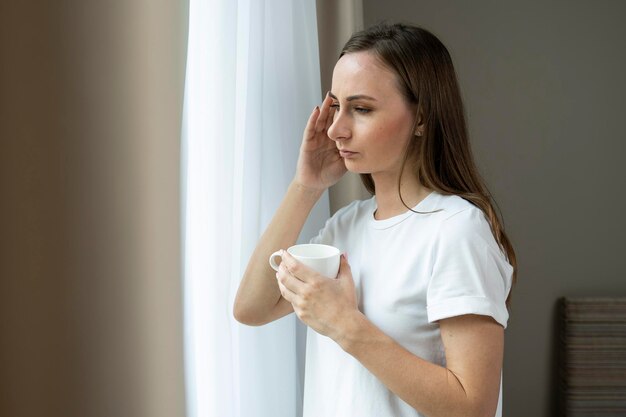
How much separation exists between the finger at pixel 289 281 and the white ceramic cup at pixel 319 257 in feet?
0.09

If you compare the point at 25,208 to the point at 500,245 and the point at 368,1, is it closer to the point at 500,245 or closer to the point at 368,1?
the point at 500,245

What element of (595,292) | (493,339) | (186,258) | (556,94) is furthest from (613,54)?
(186,258)

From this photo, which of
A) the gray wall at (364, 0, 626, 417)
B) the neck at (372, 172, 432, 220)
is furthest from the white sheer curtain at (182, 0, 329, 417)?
the gray wall at (364, 0, 626, 417)

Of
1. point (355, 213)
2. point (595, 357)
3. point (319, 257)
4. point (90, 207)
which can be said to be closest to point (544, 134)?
point (595, 357)

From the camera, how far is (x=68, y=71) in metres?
0.76

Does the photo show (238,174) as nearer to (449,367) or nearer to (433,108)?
(433,108)

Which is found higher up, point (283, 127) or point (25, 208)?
point (283, 127)

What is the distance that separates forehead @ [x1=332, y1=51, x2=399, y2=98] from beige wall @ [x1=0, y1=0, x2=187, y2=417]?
0.94ft

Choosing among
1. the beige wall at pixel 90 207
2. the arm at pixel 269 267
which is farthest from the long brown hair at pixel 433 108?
the beige wall at pixel 90 207

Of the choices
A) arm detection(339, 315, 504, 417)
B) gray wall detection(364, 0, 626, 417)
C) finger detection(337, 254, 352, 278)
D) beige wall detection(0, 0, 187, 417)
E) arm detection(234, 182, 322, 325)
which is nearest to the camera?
beige wall detection(0, 0, 187, 417)

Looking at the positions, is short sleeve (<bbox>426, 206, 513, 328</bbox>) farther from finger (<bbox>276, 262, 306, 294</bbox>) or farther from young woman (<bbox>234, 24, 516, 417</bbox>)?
finger (<bbox>276, 262, 306, 294</bbox>)

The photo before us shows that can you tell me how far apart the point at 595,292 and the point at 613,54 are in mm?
819

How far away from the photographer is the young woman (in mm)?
908

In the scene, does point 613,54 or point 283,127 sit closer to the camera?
point 283,127
